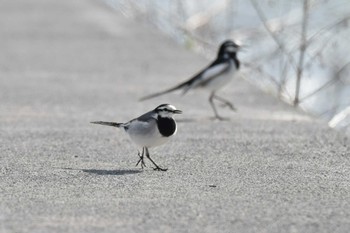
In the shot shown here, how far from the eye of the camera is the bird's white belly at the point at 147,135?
7.48 meters

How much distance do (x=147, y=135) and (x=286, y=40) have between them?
5004 mm

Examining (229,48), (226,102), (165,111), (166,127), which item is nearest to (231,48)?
(229,48)

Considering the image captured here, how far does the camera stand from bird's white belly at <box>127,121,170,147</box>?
7480mm

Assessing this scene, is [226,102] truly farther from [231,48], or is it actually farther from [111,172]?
[111,172]

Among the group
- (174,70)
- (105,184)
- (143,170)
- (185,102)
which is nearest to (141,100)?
(185,102)

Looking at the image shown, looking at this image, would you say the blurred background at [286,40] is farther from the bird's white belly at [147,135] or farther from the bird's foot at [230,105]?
the bird's white belly at [147,135]

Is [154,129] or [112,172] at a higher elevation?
[154,129]

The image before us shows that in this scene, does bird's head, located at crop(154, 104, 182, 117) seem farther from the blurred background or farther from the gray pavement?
the blurred background

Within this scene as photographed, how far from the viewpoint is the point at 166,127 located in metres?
7.47

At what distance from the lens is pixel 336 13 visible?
11.2 metres

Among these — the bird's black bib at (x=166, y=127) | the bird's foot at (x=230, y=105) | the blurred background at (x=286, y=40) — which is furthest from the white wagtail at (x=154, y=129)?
the bird's foot at (x=230, y=105)

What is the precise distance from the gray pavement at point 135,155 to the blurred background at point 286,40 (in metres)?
0.26

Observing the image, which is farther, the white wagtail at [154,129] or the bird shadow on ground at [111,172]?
the white wagtail at [154,129]

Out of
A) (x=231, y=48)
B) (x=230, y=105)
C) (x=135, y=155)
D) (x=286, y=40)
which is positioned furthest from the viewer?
(x=286, y=40)
